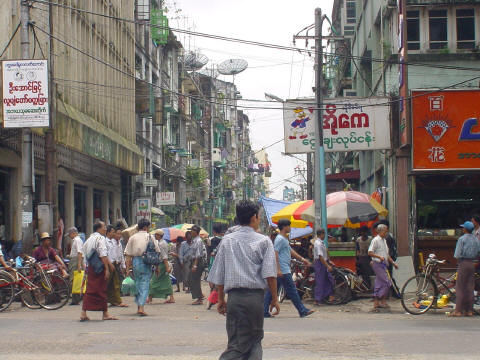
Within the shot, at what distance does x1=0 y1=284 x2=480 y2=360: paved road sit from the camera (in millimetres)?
9758

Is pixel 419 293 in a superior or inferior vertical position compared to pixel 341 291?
superior

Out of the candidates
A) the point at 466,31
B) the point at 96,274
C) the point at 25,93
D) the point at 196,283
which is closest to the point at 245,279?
the point at 96,274

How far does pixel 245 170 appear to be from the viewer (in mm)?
125000

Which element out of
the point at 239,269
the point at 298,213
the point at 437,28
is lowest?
the point at 239,269

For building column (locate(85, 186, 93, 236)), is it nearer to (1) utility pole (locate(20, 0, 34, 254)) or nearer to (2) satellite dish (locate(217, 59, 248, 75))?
(1) utility pole (locate(20, 0, 34, 254))

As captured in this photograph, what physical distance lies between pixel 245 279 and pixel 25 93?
45.5 ft

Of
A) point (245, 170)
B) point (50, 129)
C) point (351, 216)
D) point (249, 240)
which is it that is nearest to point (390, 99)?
point (351, 216)

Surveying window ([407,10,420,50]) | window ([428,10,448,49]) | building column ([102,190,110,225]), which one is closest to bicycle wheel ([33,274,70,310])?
window ([407,10,420,50])

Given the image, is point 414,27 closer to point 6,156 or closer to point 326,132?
point 326,132

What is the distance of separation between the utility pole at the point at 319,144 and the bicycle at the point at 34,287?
7337mm

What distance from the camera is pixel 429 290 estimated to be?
605 inches

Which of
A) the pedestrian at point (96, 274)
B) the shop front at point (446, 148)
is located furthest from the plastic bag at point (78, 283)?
the shop front at point (446, 148)

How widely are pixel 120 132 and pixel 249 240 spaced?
98.9 ft

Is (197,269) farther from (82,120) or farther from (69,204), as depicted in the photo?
(69,204)
